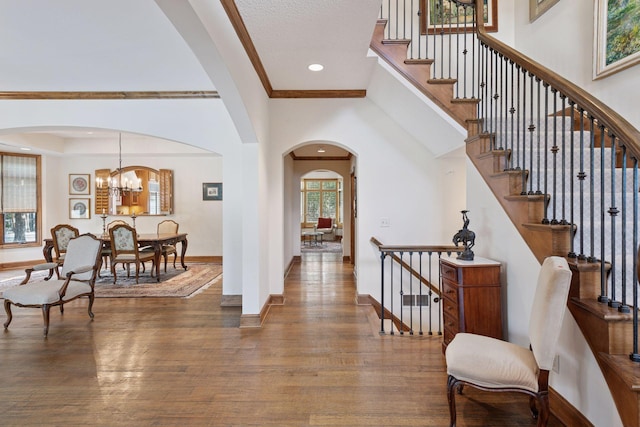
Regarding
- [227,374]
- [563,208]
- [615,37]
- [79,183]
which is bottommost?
[227,374]

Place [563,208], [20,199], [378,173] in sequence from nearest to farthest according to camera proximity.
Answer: [563,208], [378,173], [20,199]

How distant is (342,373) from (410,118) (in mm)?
2942

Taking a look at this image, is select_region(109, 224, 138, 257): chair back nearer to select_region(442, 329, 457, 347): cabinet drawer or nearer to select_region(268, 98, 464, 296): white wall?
select_region(268, 98, 464, 296): white wall

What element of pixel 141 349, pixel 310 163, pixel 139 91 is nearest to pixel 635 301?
pixel 141 349

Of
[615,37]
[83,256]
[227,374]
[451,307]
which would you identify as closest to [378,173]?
[451,307]

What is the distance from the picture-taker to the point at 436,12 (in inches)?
157

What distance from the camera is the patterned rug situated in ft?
16.1

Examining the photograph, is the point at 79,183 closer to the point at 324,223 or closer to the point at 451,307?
the point at 324,223

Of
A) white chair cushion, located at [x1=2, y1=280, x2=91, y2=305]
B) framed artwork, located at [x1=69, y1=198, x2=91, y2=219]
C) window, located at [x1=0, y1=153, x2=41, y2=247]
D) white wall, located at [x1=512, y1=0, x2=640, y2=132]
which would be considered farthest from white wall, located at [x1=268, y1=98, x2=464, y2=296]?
window, located at [x1=0, y1=153, x2=41, y2=247]

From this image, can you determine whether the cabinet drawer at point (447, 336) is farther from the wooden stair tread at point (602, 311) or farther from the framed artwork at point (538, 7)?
the framed artwork at point (538, 7)

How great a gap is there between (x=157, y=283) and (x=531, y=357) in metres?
5.67

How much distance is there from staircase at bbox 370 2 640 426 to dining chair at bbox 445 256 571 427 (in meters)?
0.18

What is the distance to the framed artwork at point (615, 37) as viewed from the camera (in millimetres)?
2531

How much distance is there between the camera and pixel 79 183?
26.3ft
